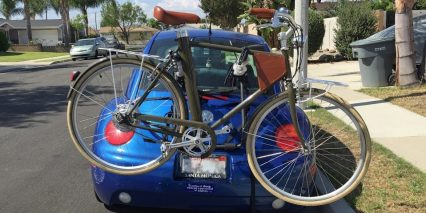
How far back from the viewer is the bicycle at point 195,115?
3.72 m

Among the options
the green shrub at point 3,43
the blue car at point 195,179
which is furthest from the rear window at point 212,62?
the green shrub at point 3,43

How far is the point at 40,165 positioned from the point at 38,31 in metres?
74.0

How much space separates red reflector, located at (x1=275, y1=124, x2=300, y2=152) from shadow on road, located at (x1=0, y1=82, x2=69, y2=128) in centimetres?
598

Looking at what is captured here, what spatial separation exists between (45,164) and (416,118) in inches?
208

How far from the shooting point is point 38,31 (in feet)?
248

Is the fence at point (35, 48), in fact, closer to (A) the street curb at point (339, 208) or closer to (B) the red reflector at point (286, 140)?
(A) the street curb at point (339, 208)

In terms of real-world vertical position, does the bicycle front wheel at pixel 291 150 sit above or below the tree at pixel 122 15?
below

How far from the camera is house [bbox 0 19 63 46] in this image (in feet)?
242

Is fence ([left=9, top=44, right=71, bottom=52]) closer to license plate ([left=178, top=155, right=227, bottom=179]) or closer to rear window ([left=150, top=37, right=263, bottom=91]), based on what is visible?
rear window ([left=150, top=37, right=263, bottom=91])

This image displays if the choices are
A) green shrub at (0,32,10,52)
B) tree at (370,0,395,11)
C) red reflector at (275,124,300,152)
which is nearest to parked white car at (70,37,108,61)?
green shrub at (0,32,10,52)

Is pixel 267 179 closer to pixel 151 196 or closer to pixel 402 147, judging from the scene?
pixel 151 196

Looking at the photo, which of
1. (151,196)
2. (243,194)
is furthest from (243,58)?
(151,196)

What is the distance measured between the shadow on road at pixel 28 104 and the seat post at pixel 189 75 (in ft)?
18.9

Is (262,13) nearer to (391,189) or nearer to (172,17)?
(172,17)
